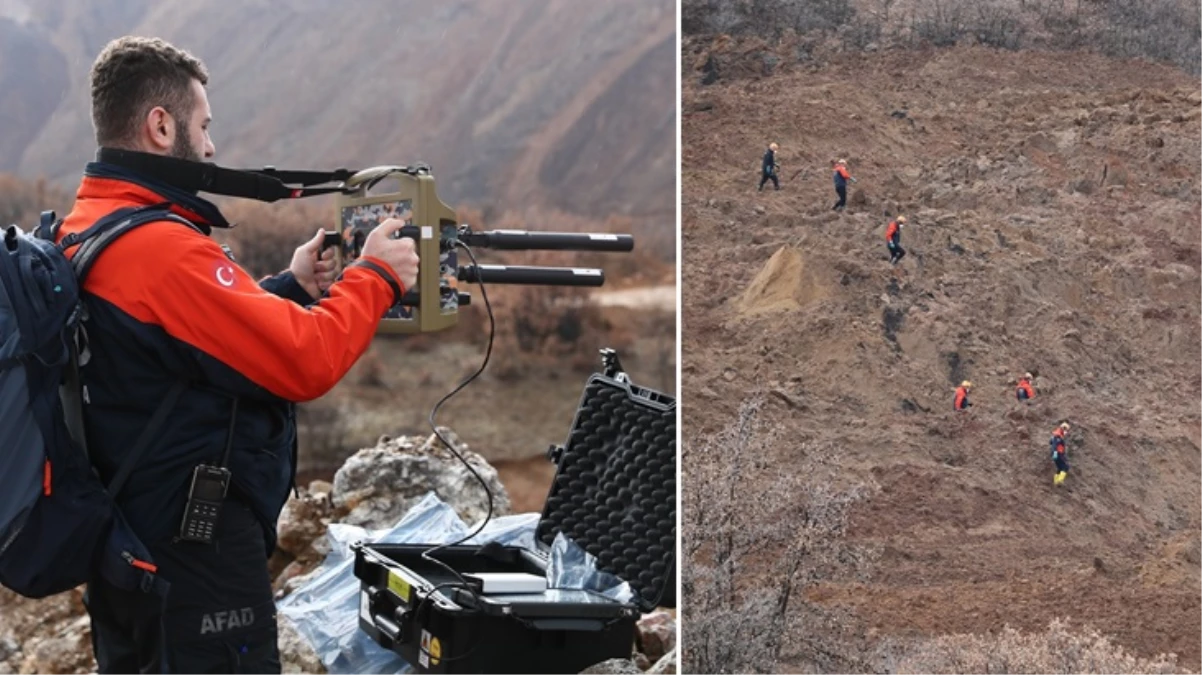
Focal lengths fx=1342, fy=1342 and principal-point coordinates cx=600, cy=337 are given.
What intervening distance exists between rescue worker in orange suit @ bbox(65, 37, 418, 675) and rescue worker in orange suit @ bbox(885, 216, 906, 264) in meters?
1.40

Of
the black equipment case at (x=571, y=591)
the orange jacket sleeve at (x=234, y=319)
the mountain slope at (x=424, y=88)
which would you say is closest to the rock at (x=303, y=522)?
the black equipment case at (x=571, y=591)

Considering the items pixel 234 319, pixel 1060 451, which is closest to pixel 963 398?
pixel 1060 451

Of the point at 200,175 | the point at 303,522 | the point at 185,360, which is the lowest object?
the point at 303,522

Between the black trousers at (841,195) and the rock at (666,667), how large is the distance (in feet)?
4.35

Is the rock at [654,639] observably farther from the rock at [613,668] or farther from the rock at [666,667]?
the rock at [613,668]

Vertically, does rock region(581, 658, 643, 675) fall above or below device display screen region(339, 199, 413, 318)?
below

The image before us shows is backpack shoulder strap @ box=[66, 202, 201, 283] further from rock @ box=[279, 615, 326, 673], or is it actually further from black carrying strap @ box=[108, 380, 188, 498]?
rock @ box=[279, 615, 326, 673]

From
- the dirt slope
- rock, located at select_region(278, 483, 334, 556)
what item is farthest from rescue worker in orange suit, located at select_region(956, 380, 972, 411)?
rock, located at select_region(278, 483, 334, 556)

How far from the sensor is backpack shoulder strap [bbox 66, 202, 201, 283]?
215cm

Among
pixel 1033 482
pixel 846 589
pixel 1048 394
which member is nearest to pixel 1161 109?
pixel 1048 394

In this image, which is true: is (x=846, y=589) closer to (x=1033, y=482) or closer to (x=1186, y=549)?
(x=1033, y=482)

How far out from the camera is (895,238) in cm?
328

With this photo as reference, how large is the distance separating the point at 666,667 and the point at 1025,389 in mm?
1245

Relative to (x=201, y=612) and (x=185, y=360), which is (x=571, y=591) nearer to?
(x=201, y=612)
